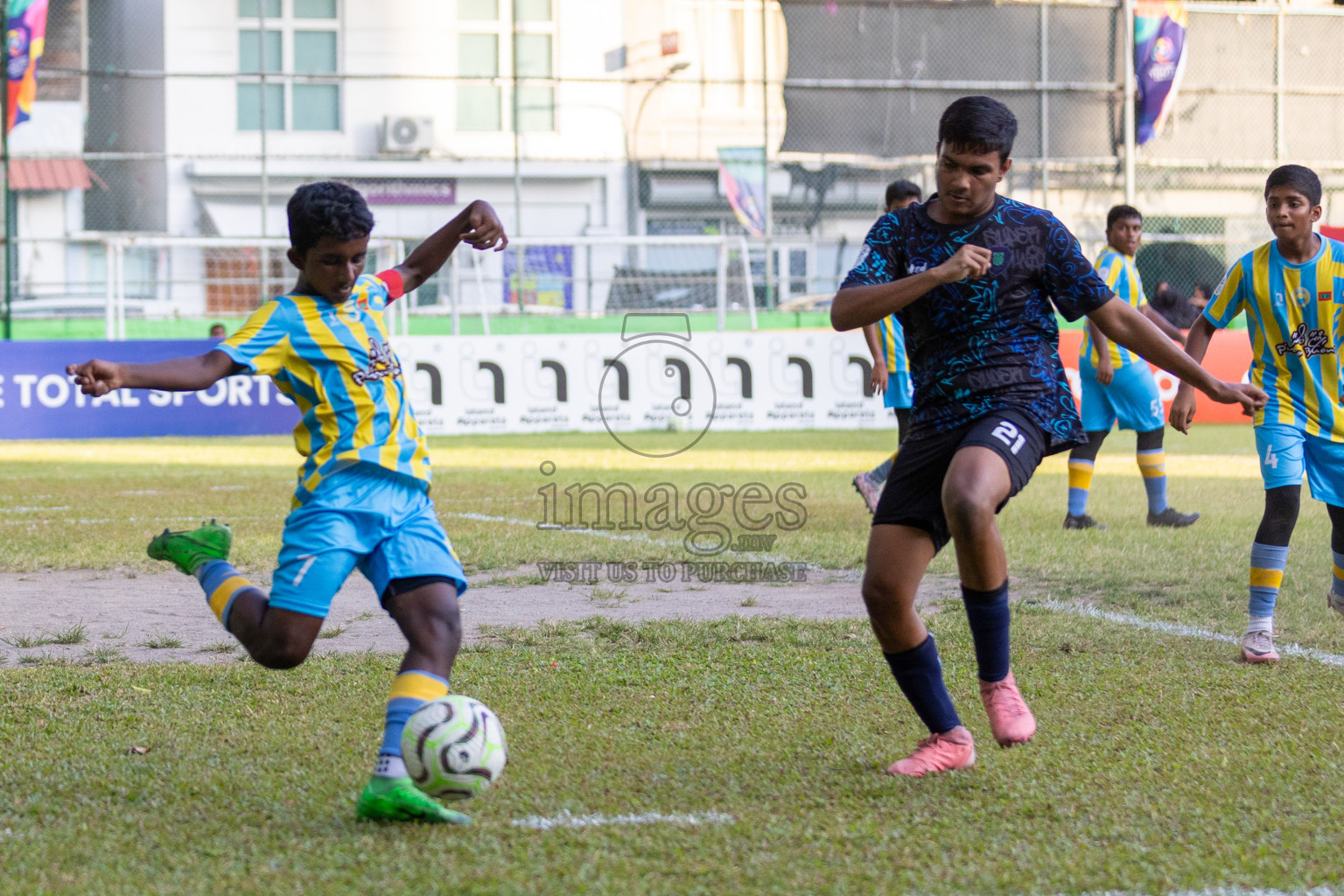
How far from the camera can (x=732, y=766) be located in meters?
3.79

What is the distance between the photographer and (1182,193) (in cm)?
2316

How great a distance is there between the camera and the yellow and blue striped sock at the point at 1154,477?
9305 millimetres

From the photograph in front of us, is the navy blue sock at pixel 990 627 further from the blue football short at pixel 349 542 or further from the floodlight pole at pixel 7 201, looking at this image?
the floodlight pole at pixel 7 201

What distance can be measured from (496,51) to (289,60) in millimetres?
3286

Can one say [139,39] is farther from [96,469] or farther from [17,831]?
[17,831]

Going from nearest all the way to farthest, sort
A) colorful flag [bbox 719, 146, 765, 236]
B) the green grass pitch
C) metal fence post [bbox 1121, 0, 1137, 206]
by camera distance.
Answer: the green grass pitch
metal fence post [bbox 1121, 0, 1137, 206]
colorful flag [bbox 719, 146, 765, 236]

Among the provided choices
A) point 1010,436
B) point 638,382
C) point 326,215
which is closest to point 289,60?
point 638,382

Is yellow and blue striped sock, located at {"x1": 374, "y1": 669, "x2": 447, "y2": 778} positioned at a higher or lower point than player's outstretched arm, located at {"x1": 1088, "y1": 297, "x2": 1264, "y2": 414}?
lower

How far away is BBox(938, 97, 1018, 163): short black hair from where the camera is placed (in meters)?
3.72

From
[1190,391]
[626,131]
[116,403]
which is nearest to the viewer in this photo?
[1190,391]

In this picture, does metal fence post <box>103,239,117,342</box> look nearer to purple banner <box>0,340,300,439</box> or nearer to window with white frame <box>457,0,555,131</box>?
purple banner <box>0,340,300,439</box>

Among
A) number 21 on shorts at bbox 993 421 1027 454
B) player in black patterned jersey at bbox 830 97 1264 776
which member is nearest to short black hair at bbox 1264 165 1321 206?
player in black patterned jersey at bbox 830 97 1264 776

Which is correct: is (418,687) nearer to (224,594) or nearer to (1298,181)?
(224,594)

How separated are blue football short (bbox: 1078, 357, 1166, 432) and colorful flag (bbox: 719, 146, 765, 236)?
529 inches
